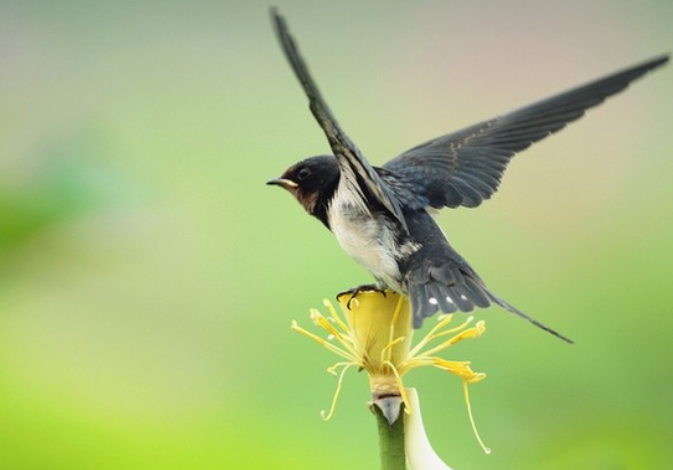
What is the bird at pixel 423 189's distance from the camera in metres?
1.37

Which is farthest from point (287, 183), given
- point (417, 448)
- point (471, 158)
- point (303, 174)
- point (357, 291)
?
point (417, 448)

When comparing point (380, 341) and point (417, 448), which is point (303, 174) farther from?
point (417, 448)

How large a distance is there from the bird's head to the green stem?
72cm

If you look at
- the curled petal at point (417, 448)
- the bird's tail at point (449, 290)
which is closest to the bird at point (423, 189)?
the bird's tail at point (449, 290)

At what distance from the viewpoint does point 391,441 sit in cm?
94

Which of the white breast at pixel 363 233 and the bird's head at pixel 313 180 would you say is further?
the bird's head at pixel 313 180

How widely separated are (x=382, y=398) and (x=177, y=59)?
6.06 metres

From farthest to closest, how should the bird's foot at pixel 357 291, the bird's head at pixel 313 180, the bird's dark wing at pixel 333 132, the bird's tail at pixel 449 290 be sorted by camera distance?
the bird's head at pixel 313 180 → the bird's tail at pixel 449 290 → the bird's foot at pixel 357 291 → the bird's dark wing at pixel 333 132

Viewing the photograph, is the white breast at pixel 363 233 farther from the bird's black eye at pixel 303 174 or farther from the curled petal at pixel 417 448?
the curled petal at pixel 417 448

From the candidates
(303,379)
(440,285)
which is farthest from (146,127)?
(440,285)

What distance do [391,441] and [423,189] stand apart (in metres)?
0.82

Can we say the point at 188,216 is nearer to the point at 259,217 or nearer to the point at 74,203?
the point at 259,217

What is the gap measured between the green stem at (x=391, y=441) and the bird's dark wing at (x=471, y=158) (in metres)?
0.68

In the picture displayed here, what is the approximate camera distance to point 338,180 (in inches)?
65.8
